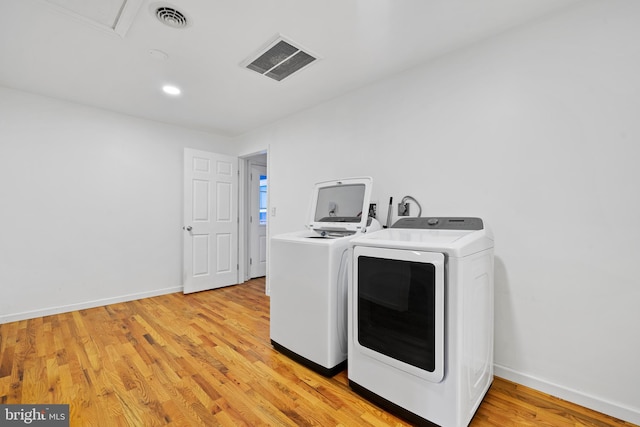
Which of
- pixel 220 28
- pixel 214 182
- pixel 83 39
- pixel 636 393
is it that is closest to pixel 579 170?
pixel 636 393

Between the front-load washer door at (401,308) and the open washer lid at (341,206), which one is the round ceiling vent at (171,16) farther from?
the front-load washer door at (401,308)

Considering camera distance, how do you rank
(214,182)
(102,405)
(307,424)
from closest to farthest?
(307,424)
(102,405)
(214,182)

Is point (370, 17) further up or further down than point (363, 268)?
further up

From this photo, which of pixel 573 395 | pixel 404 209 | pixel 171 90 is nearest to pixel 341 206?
pixel 404 209

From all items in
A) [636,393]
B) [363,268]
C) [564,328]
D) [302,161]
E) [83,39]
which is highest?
[83,39]

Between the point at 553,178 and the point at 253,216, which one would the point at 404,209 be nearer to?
the point at 553,178

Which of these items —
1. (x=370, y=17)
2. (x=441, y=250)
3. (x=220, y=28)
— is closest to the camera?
(x=441, y=250)

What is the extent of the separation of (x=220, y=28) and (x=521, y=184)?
224 cm

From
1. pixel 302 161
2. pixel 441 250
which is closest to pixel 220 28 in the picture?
pixel 302 161

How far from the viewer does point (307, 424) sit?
143 centimetres

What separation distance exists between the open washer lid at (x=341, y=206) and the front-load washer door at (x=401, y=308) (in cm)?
65

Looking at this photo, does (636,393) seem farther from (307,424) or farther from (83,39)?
(83,39)

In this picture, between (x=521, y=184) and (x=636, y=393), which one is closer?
(x=636, y=393)

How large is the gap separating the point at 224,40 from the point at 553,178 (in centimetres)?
236
